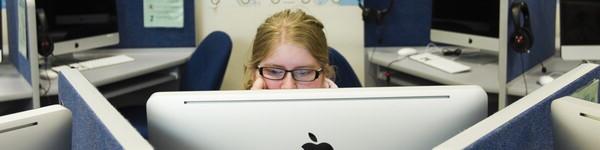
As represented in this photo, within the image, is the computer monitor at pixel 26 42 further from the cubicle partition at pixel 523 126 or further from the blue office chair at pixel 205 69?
the cubicle partition at pixel 523 126

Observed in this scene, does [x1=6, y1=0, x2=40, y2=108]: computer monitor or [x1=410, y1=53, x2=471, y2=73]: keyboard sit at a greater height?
[x1=6, y1=0, x2=40, y2=108]: computer monitor

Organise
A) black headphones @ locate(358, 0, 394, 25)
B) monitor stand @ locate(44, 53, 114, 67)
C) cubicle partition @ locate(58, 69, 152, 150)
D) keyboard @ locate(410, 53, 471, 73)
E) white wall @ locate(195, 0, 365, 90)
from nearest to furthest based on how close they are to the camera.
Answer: cubicle partition @ locate(58, 69, 152, 150), keyboard @ locate(410, 53, 471, 73), monitor stand @ locate(44, 53, 114, 67), black headphones @ locate(358, 0, 394, 25), white wall @ locate(195, 0, 365, 90)

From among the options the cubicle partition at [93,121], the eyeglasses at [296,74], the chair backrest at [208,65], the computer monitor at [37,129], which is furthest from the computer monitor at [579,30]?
the computer monitor at [37,129]

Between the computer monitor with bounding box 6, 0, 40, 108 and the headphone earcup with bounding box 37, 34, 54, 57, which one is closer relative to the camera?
the computer monitor with bounding box 6, 0, 40, 108

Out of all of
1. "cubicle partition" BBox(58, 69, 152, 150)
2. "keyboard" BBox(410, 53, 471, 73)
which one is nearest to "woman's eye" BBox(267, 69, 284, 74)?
"cubicle partition" BBox(58, 69, 152, 150)

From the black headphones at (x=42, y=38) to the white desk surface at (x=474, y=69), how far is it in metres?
1.29

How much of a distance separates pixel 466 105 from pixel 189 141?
1.23 ft

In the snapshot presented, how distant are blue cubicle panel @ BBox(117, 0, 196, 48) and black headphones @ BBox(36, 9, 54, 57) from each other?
0.61 metres

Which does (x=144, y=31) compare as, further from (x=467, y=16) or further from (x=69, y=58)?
(x=467, y=16)

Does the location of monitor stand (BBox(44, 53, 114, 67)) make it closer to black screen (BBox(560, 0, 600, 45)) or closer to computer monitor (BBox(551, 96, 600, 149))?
black screen (BBox(560, 0, 600, 45))

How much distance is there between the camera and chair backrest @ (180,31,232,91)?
2.73 meters

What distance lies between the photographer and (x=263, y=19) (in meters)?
3.44

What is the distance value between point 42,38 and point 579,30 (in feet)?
6.19

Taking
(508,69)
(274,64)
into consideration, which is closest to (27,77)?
(274,64)
